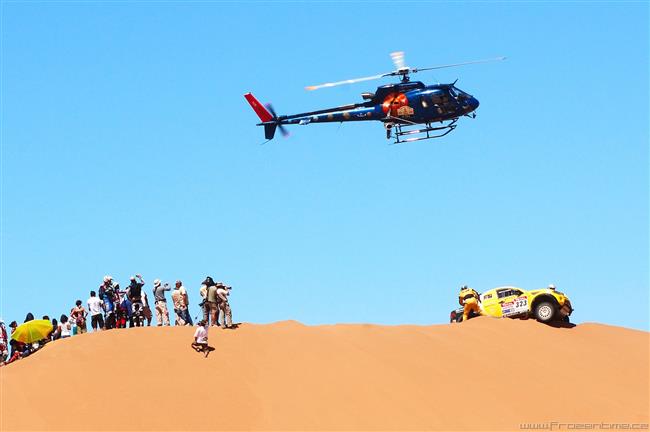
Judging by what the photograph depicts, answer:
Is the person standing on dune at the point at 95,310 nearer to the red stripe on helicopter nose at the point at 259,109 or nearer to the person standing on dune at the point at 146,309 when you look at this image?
the person standing on dune at the point at 146,309

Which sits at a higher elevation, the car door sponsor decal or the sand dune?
the car door sponsor decal

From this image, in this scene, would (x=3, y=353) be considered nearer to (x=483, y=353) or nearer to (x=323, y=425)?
A: (x=323, y=425)

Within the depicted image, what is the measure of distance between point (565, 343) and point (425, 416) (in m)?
7.47

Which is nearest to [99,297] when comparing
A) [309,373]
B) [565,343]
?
[309,373]

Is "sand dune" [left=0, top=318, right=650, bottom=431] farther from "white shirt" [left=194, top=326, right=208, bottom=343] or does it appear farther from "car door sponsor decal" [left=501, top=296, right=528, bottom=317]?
"car door sponsor decal" [left=501, top=296, right=528, bottom=317]

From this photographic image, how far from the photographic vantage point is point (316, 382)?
84.4 feet

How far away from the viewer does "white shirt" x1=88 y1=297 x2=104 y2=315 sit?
28016mm

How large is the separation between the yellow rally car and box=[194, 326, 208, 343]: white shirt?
10.2 metres

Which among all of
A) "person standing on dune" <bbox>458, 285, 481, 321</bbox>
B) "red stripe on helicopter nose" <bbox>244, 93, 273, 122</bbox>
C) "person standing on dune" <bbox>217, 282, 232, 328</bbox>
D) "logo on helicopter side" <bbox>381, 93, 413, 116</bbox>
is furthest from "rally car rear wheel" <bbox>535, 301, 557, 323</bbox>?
"red stripe on helicopter nose" <bbox>244, 93, 273, 122</bbox>

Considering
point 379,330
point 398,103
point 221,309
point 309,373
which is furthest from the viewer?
point 398,103

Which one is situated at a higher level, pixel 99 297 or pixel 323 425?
pixel 99 297

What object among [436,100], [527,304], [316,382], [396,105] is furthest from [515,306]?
[396,105]

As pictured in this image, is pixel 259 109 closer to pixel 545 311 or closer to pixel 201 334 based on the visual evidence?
pixel 545 311

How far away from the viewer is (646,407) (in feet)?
92.0
